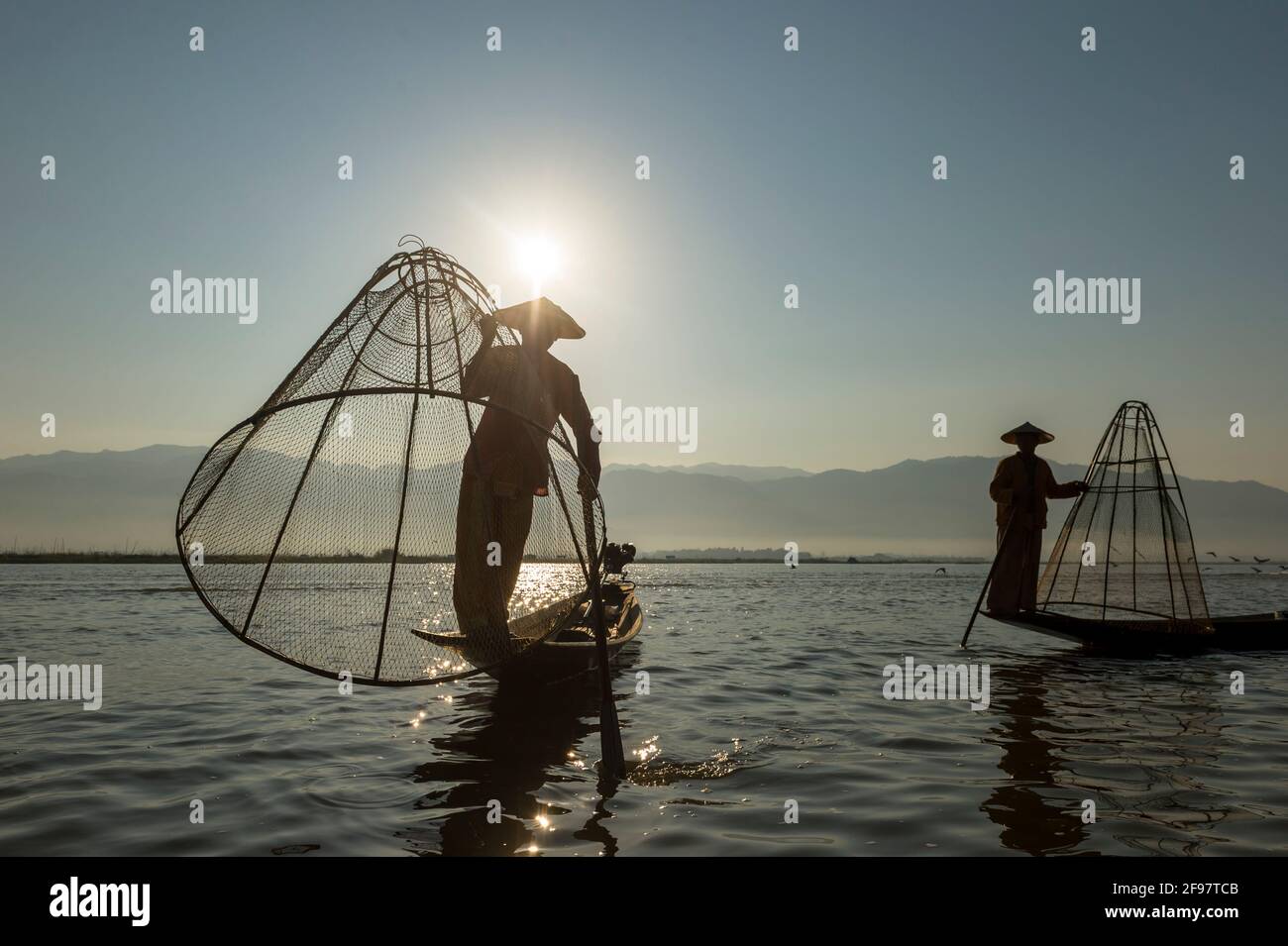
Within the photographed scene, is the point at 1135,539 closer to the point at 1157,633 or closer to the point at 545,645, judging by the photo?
the point at 1157,633

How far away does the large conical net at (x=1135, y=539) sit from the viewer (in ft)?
44.6

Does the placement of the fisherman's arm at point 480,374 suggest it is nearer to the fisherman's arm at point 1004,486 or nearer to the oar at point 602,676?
the oar at point 602,676

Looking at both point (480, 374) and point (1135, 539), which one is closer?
point (480, 374)

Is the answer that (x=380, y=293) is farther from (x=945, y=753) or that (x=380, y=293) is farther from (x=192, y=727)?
(x=945, y=753)

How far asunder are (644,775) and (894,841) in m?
1.87

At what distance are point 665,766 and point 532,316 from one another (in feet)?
12.8

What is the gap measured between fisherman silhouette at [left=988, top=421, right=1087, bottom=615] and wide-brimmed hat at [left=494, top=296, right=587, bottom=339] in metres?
9.15

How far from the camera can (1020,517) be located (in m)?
13.9

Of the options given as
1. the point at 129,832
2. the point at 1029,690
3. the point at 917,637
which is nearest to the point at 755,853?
the point at 129,832

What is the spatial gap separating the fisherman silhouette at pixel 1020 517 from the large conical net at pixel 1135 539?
1.06 m
